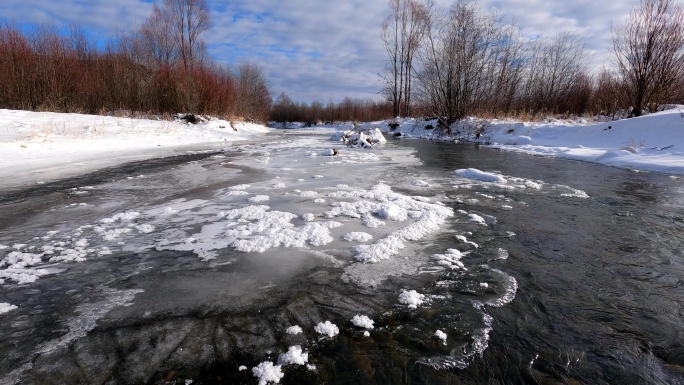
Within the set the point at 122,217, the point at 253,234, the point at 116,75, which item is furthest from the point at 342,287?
the point at 116,75

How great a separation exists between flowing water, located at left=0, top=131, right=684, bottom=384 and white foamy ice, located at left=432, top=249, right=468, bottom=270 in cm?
2

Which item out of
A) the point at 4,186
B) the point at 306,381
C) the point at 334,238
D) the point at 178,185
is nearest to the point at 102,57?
the point at 4,186

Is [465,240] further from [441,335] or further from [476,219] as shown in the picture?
[441,335]

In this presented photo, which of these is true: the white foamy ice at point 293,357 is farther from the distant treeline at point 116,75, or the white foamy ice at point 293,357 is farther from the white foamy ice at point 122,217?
the distant treeline at point 116,75

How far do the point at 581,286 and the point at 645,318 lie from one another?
1.26 ft

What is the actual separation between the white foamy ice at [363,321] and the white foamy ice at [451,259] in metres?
0.96

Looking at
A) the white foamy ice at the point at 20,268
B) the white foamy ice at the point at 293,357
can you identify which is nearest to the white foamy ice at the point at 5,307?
the white foamy ice at the point at 20,268

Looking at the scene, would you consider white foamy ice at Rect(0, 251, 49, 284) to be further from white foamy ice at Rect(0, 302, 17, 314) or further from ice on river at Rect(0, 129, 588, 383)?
white foamy ice at Rect(0, 302, 17, 314)

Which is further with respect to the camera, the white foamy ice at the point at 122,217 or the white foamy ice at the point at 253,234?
the white foamy ice at the point at 122,217

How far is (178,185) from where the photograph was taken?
17.4ft

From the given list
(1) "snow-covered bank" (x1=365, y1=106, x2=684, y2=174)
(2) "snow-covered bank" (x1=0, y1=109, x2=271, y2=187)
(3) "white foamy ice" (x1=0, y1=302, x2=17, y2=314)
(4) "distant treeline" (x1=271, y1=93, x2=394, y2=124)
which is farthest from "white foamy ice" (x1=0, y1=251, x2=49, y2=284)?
(4) "distant treeline" (x1=271, y1=93, x2=394, y2=124)

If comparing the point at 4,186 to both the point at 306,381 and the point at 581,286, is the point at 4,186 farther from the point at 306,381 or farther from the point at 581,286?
the point at 581,286

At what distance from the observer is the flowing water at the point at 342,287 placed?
1.54 meters

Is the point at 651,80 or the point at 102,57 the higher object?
the point at 102,57
